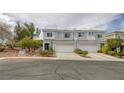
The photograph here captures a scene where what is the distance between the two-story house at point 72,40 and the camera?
788cm

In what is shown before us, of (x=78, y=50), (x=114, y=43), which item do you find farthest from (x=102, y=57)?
(x=78, y=50)

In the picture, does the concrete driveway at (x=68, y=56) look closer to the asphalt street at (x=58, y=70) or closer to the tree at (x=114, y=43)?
the asphalt street at (x=58, y=70)

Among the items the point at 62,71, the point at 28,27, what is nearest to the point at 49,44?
the point at 28,27

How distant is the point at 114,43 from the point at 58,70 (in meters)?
2.58

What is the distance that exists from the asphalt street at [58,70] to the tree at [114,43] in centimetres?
71

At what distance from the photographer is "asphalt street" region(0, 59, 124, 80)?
20.1 feet

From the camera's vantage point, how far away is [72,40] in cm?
849

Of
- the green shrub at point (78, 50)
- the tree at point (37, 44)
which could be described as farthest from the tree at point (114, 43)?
the tree at point (37, 44)

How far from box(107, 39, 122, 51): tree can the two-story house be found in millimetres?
402

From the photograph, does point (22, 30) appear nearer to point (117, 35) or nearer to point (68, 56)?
point (68, 56)
